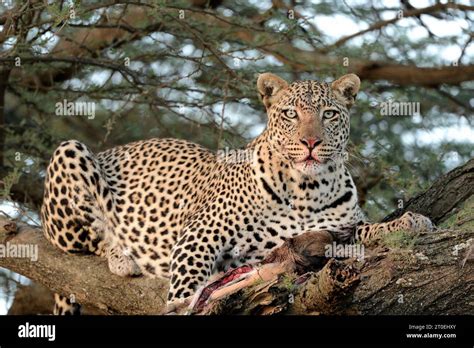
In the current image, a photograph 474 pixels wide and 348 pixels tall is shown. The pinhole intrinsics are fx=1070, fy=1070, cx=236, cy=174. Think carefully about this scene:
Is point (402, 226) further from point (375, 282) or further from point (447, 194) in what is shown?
point (375, 282)

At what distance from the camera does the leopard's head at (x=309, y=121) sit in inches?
322

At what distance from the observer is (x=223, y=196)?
28.5 ft

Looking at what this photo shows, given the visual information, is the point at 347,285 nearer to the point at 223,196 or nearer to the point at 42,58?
the point at 223,196

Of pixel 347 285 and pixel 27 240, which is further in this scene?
pixel 27 240

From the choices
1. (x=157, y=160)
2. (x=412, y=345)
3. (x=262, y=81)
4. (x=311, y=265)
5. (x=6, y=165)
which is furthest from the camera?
(x=6, y=165)

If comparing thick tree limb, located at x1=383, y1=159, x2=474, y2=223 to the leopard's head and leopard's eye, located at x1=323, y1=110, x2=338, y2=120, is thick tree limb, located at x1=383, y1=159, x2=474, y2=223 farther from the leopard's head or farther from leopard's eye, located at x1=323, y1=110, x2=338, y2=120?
leopard's eye, located at x1=323, y1=110, x2=338, y2=120

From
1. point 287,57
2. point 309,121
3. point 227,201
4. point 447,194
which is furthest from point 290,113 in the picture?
point 287,57

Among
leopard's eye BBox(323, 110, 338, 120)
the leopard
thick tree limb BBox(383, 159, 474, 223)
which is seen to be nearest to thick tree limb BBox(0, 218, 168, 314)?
the leopard

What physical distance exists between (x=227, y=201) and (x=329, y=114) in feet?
3.54

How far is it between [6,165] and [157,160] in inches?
84.3

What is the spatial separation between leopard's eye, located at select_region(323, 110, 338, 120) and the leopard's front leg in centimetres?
91

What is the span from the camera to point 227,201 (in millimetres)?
8602

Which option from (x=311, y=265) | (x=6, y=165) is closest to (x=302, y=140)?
(x=311, y=265)

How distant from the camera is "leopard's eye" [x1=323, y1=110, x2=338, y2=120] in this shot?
8.35m
